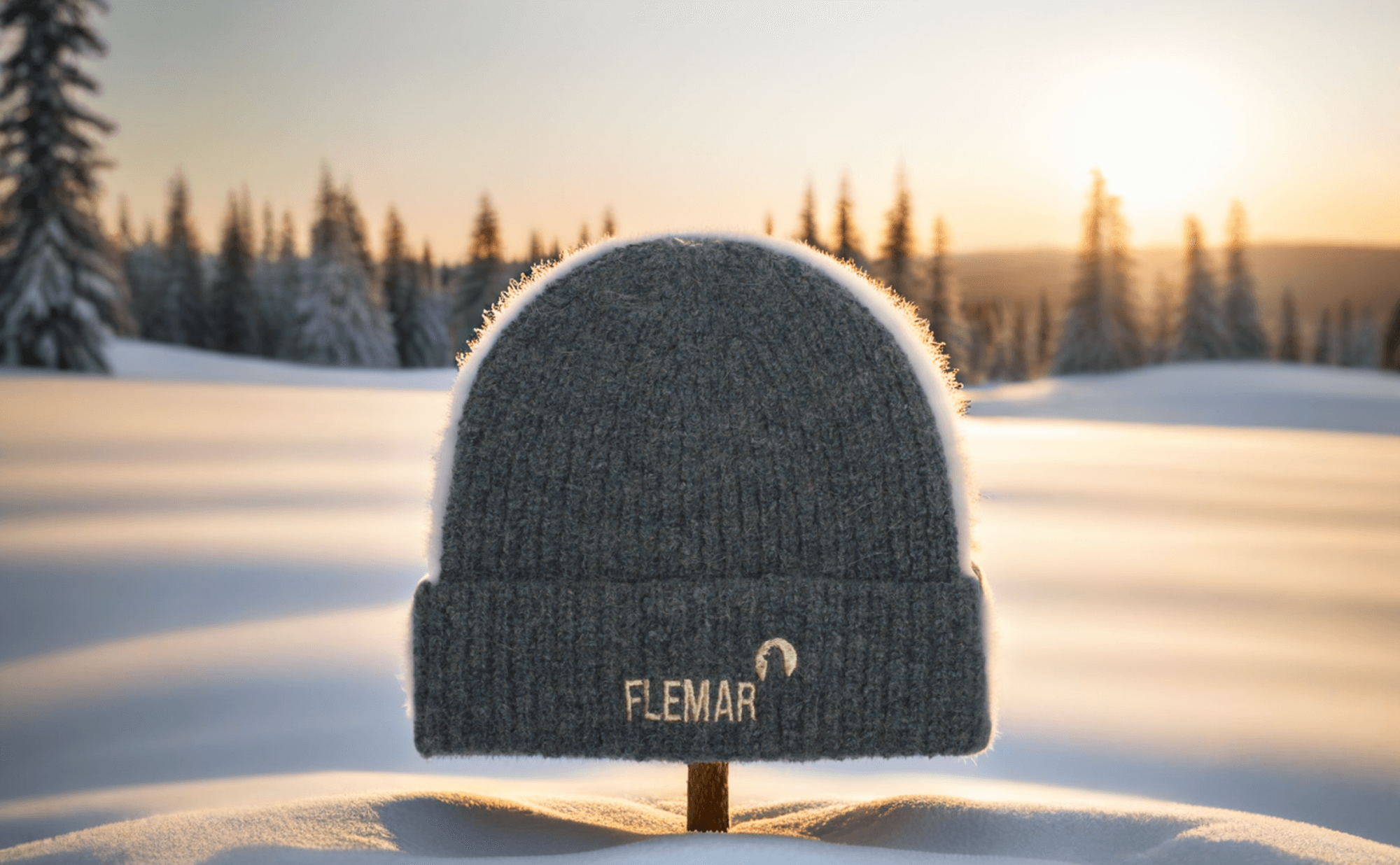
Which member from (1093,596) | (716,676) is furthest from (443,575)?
(1093,596)

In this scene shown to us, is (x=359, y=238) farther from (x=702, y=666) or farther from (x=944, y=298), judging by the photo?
(x=702, y=666)

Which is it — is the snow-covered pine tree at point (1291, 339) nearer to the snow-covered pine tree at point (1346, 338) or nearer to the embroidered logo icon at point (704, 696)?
the snow-covered pine tree at point (1346, 338)

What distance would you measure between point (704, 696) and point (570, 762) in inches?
58.4

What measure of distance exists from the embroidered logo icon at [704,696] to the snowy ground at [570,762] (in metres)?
0.24

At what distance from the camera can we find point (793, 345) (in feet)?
6.18

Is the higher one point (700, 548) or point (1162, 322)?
point (1162, 322)

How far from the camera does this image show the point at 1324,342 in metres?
65.8

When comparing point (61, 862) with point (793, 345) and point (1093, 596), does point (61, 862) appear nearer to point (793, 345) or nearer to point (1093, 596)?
point (793, 345)

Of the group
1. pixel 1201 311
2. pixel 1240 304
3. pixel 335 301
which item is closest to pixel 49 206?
pixel 335 301

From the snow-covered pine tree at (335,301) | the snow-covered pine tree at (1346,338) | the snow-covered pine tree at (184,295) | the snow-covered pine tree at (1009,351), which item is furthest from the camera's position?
the snow-covered pine tree at (1346,338)

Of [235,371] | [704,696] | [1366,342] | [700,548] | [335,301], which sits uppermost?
[335,301]

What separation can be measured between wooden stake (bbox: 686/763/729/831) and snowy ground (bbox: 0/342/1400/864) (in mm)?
168

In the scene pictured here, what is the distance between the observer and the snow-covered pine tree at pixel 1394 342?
24.4m

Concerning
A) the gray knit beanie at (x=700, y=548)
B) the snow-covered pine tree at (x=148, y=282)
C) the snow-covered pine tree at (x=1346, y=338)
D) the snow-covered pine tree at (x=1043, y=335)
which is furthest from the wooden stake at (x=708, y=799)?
the snow-covered pine tree at (x=1346, y=338)
